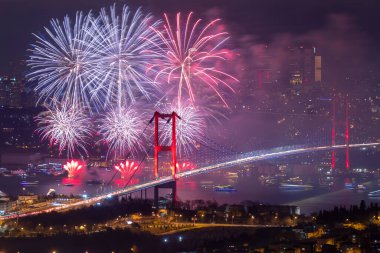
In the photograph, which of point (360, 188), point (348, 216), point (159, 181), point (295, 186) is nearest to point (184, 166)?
point (295, 186)

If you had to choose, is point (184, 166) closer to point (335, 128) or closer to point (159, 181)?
point (159, 181)

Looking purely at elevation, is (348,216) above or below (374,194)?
below

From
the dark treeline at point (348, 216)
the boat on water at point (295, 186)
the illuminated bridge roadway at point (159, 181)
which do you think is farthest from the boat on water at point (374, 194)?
the dark treeline at point (348, 216)

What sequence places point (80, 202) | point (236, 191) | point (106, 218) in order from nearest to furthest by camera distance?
point (106, 218) < point (80, 202) < point (236, 191)

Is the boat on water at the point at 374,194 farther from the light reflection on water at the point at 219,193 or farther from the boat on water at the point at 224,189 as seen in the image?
the boat on water at the point at 224,189

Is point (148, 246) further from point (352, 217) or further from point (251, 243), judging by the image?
point (352, 217)

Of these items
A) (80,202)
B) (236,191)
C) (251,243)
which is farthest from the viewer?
(236,191)

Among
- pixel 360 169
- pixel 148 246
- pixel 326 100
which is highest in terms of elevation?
pixel 326 100

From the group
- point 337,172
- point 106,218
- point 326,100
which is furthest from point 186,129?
point 326,100

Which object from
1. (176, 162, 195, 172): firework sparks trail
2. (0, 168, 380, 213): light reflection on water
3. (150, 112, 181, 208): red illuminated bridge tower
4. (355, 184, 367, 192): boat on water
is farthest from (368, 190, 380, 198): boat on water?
(150, 112, 181, 208): red illuminated bridge tower
